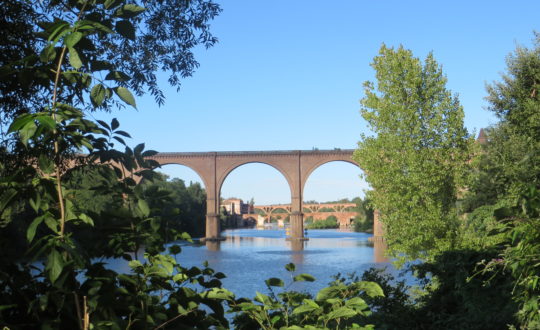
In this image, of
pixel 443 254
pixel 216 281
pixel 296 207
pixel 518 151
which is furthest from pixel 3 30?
pixel 296 207

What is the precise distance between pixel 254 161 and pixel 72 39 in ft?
207

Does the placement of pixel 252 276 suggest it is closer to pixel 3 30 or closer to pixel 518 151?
pixel 518 151

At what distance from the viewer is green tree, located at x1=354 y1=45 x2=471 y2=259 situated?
1478 cm

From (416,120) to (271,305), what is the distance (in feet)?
46.6

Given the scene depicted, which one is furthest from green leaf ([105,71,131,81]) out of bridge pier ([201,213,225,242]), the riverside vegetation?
bridge pier ([201,213,225,242])

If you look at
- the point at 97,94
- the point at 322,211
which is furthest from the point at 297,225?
the point at 322,211

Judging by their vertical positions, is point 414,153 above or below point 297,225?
above

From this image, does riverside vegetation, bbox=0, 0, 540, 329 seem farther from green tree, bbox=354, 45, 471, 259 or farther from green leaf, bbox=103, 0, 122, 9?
green tree, bbox=354, 45, 471, 259

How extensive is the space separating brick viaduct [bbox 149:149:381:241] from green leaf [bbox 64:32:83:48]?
196 ft

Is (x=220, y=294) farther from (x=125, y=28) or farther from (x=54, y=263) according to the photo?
(x=125, y=28)

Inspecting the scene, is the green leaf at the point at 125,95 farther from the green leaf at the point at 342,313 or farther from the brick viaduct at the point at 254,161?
the brick viaduct at the point at 254,161

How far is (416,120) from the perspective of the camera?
15.3m

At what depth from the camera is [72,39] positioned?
5.21ft

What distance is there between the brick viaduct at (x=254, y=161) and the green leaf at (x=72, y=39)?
59.6 m
